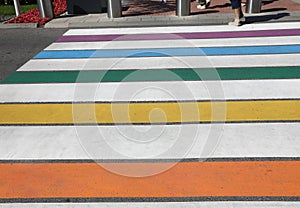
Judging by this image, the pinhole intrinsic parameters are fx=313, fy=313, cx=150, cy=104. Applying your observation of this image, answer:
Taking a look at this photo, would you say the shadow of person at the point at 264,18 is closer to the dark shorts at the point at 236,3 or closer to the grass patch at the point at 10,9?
the dark shorts at the point at 236,3

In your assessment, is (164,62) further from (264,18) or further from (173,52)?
(264,18)

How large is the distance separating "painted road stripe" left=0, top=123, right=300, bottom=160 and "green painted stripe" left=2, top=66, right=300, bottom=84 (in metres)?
1.68

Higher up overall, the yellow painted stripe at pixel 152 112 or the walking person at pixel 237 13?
the walking person at pixel 237 13

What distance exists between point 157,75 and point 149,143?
227 cm

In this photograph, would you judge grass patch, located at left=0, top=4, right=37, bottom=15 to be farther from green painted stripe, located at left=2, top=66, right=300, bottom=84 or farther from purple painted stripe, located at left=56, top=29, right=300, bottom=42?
green painted stripe, located at left=2, top=66, right=300, bottom=84

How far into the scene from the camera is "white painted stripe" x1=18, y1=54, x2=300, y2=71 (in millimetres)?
6425

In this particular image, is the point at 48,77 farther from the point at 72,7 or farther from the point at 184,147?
the point at 72,7

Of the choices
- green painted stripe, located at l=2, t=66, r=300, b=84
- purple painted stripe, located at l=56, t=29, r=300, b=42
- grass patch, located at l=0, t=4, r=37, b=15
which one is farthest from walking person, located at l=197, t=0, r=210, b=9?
grass patch, located at l=0, t=4, r=37, b=15

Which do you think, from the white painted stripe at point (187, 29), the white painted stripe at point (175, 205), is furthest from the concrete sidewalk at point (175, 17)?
the white painted stripe at point (175, 205)

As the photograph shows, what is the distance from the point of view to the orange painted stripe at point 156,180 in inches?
126

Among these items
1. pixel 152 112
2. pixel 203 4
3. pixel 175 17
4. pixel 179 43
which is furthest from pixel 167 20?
pixel 152 112

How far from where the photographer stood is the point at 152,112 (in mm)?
4730

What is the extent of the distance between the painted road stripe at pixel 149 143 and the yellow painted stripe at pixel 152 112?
18cm

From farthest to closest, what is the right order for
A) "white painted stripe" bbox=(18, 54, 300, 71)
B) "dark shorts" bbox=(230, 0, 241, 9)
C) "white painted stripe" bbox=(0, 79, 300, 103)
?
"dark shorts" bbox=(230, 0, 241, 9) → "white painted stripe" bbox=(18, 54, 300, 71) → "white painted stripe" bbox=(0, 79, 300, 103)
